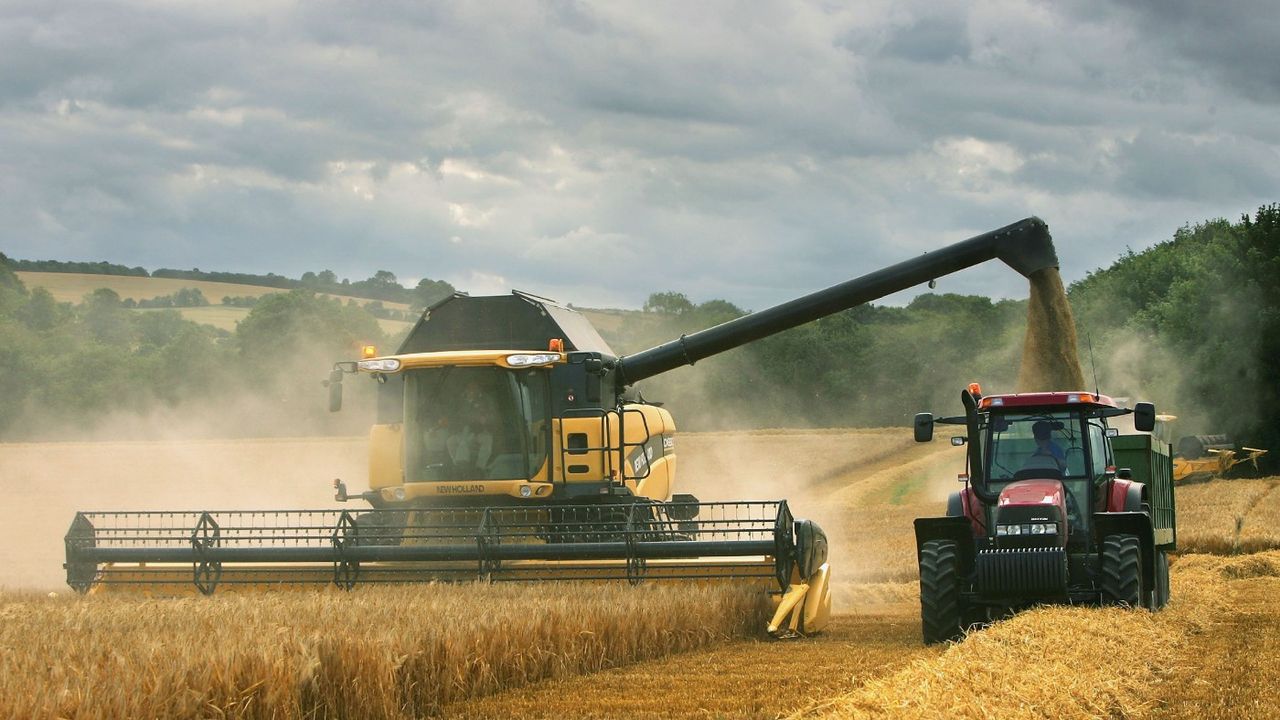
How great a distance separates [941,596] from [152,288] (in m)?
64.0

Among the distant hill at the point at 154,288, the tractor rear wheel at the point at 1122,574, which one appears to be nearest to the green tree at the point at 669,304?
the distant hill at the point at 154,288

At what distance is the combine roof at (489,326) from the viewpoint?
1324 centimetres

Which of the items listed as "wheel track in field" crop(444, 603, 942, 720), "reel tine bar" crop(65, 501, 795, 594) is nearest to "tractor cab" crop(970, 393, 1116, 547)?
"wheel track in field" crop(444, 603, 942, 720)

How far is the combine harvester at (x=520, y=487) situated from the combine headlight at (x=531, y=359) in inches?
0.5

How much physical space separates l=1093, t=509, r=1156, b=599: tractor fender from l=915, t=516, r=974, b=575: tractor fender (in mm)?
958

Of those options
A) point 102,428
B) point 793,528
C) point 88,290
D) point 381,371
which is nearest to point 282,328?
point 102,428

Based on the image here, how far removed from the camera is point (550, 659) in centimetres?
846

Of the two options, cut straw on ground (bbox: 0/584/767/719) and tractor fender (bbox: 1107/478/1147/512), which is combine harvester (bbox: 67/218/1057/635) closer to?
cut straw on ground (bbox: 0/584/767/719)

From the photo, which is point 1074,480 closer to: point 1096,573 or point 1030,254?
point 1096,573

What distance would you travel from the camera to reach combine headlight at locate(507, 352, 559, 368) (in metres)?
12.0

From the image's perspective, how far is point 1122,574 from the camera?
9820 millimetres

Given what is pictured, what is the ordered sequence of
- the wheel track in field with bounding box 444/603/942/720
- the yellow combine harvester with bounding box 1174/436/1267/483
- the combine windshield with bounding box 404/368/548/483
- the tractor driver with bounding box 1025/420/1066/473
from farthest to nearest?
the yellow combine harvester with bounding box 1174/436/1267/483
the combine windshield with bounding box 404/368/548/483
the tractor driver with bounding box 1025/420/1066/473
the wheel track in field with bounding box 444/603/942/720

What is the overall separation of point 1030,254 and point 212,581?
8.19 metres

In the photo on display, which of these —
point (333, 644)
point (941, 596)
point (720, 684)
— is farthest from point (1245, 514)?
point (333, 644)
